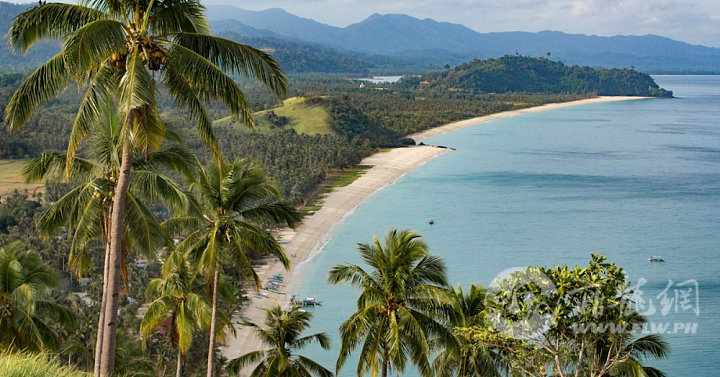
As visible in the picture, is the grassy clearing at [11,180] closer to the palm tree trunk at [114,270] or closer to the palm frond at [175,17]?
the palm tree trunk at [114,270]

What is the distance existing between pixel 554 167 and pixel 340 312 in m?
71.8

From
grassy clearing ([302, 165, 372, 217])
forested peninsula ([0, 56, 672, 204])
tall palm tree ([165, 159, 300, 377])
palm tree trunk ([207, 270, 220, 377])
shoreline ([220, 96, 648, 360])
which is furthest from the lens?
forested peninsula ([0, 56, 672, 204])

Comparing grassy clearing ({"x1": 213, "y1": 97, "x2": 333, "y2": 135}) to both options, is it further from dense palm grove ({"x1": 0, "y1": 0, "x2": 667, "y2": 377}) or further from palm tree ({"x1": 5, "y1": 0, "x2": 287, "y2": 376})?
palm tree ({"x1": 5, "y1": 0, "x2": 287, "y2": 376})

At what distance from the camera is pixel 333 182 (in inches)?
3804

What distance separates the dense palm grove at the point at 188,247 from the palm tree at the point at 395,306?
0.05 metres

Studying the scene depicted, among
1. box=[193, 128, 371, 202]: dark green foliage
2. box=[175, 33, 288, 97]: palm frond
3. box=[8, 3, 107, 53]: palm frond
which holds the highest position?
box=[8, 3, 107, 53]: palm frond

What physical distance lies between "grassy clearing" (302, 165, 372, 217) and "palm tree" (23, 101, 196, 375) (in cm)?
6150

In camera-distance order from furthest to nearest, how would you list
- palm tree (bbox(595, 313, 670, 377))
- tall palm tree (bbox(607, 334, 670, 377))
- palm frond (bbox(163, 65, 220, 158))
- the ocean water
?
the ocean water, tall palm tree (bbox(607, 334, 670, 377)), palm tree (bbox(595, 313, 670, 377)), palm frond (bbox(163, 65, 220, 158))

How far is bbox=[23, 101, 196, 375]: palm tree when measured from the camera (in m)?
15.1

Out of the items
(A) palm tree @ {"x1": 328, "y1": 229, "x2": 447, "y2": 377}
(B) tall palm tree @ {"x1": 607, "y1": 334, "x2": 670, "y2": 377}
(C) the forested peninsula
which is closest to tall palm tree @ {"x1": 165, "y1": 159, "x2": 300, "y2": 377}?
(A) palm tree @ {"x1": 328, "y1": 229, "x2": 447, "y2": 377}

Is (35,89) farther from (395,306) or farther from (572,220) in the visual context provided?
(572,220)

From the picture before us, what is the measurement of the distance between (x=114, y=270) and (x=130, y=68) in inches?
148

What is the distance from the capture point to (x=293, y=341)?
22297mm

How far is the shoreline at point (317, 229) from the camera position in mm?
46263
